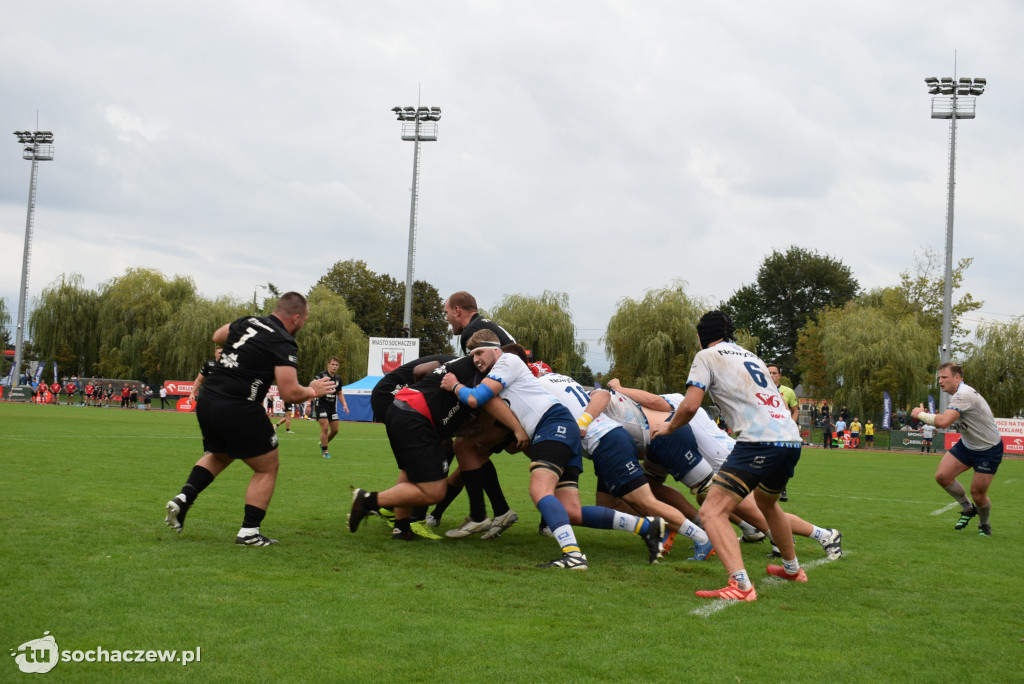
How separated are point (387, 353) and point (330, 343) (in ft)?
41.5

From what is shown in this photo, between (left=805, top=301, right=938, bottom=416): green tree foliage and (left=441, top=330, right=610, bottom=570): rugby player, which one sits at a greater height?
(left=805, top=301, right=938, bottom=416): green tree foliage

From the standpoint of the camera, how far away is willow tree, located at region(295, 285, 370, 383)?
51438 millimetres

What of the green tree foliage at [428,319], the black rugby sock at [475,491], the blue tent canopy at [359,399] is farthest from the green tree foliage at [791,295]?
the black rugby sock at [475,491]

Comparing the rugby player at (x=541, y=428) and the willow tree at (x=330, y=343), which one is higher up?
the willow tree at (x=330, y=343)

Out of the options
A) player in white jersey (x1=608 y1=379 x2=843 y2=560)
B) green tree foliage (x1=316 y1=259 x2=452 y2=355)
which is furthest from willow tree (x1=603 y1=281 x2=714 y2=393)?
player in white jersey (x1=608 y1=379 x2=843 y2=560)

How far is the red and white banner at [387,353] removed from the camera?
3888 cm

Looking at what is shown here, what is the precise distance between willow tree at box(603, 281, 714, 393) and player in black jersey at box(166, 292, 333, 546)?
39936 mm

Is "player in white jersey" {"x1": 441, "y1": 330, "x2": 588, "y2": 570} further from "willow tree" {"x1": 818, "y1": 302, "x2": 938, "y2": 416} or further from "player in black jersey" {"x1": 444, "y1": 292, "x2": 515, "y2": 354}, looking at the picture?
"willow tree" {"x1": 818, "y1": 302, "x2": 938, "y2": 416}

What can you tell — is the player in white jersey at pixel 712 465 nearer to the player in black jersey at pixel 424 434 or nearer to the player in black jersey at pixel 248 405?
the player in black jersey at pixel 424 434

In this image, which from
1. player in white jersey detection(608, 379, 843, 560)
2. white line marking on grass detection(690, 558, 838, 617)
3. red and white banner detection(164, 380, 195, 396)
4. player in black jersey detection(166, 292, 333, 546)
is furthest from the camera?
red and white banner detection(164, 380, 195, 396)

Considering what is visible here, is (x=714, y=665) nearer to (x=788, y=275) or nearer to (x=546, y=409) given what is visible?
(x=546, y=409)

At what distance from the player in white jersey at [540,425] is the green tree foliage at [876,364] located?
40977mm

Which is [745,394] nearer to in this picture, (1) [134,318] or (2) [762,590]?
(2) [762,590]

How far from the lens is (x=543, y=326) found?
5219 centimetres
